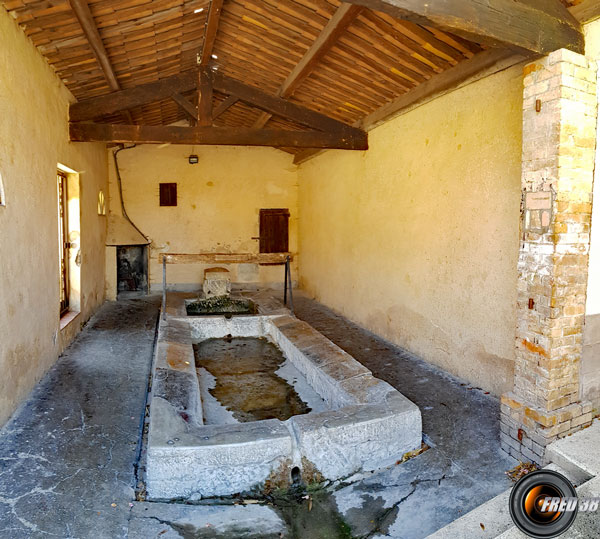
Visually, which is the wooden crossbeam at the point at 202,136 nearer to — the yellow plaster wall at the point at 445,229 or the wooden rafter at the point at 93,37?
the wooden rafter at the point at 93,37

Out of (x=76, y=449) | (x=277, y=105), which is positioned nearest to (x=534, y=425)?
(x=76, y=449)

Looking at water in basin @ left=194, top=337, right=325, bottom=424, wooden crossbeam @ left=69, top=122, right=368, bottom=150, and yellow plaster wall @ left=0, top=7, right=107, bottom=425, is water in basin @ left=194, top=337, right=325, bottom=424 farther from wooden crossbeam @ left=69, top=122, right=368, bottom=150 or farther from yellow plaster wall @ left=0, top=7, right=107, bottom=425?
wooden crossbeam @ left=69, top=122, right=368, bottom=150

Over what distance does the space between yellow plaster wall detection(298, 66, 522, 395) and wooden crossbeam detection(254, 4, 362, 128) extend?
4.41 feet

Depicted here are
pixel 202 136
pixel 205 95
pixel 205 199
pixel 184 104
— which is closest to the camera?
pixel 202 136

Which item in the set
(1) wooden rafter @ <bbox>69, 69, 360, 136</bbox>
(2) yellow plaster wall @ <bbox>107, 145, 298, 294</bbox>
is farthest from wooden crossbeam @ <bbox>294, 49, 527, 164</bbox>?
(2) yellow plaster wall @ <bbox>107, 145, 298, 294</bbox>

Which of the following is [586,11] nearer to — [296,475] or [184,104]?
[296,475]

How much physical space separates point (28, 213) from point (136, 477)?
9.13 feet

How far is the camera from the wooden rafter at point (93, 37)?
3.85 metres

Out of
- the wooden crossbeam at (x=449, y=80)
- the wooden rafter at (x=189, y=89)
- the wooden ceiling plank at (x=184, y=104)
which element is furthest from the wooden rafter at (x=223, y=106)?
the wooden crossbeam at (x=449, y=80)

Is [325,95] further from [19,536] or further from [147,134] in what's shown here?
[19,536]

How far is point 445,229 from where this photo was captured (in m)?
4.92

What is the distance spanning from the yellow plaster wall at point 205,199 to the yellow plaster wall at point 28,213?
3983 mm

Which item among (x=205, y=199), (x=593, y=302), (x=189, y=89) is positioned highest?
(x=189, y=89)

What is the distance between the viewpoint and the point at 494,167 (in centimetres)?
418
